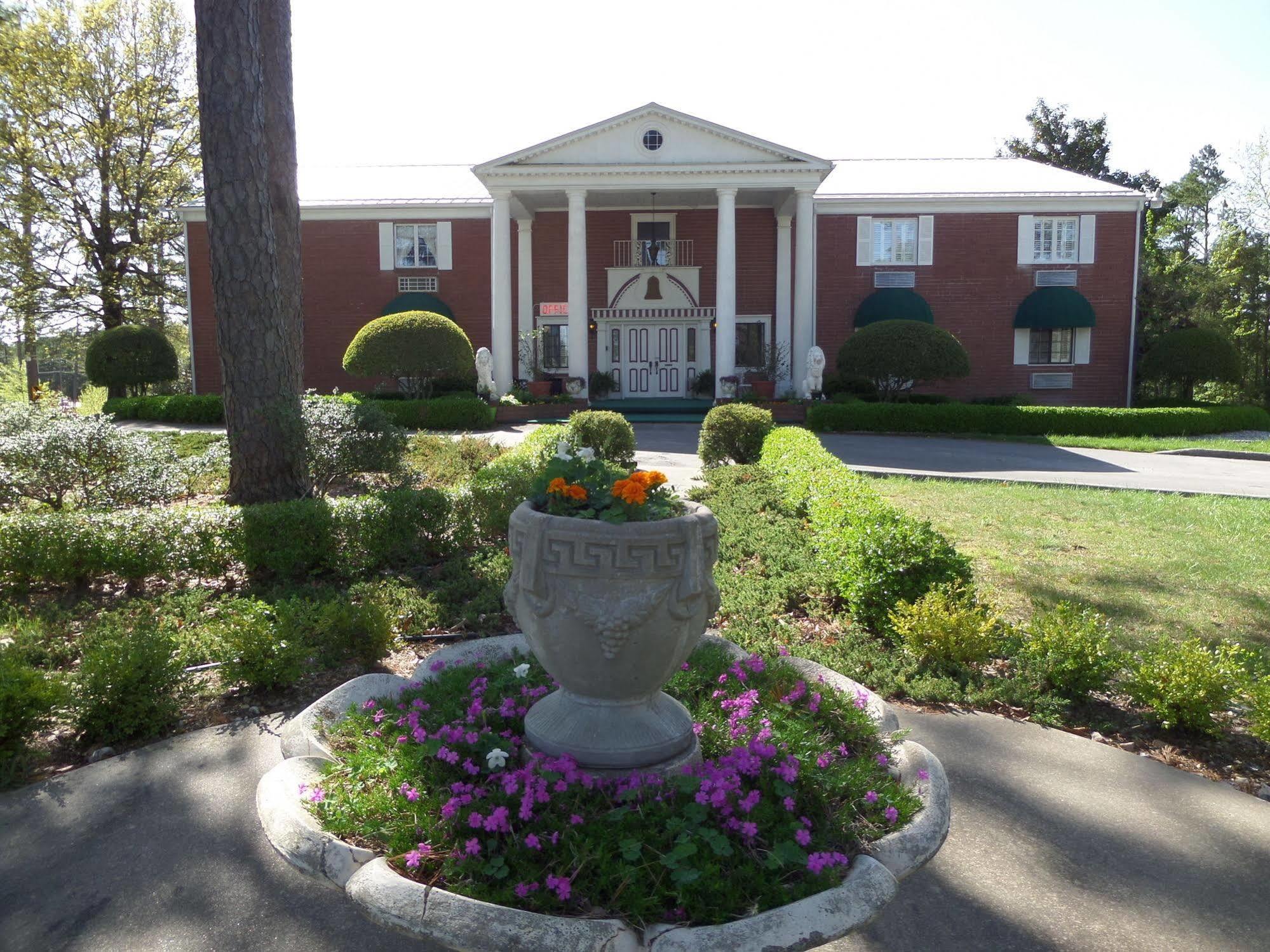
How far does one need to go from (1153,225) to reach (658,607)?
44.9 m

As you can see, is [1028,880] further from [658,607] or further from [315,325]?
[315,325]

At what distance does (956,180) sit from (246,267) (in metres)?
25.1

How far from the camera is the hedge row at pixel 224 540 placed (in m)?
6.55

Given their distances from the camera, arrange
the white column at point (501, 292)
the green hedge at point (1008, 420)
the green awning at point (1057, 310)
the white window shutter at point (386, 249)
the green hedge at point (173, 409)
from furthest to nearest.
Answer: the white window shutter at point (386, 249) → the green awning at point (1057, 310) → the white column at point (501, 292) → the green hedge at point (173, 409) → the green hedge at point (1008, 420)

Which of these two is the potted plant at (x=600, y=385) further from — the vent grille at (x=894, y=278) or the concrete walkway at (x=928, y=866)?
the concrete walkway at (x=928, y=866)

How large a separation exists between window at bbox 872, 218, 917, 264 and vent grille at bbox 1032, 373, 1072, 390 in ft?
17.3

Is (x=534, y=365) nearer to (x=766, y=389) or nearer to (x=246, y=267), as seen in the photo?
(x=766, y=389)

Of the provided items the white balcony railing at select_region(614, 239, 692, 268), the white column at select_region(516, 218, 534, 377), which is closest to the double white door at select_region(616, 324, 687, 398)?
the white balcony railing at select_region(614, 239, 692, 268)

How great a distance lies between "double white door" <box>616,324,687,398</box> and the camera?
86.1 ft

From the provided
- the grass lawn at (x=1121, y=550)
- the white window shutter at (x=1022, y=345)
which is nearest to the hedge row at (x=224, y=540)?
the grass lawn at (x=1121, y=550)

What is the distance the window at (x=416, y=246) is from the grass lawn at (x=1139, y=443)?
16616mm

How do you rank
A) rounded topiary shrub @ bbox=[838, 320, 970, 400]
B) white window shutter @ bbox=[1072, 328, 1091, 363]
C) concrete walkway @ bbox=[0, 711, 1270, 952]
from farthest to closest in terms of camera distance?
white window shutter @ bbox=[1072, 328, 1091, 363] < rounded topiary shrub @ bbox=[838, 320, 970, 400] < concrete walkway @ bbox=[0, 711, 1270, 952]

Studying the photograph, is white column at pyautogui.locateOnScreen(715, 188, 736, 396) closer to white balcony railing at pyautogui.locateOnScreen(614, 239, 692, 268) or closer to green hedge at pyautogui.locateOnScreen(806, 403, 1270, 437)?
white balcony railing at pyautogui.locateOnScreen(614, 239, 692, 268)

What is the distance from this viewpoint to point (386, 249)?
26281 millimetres
